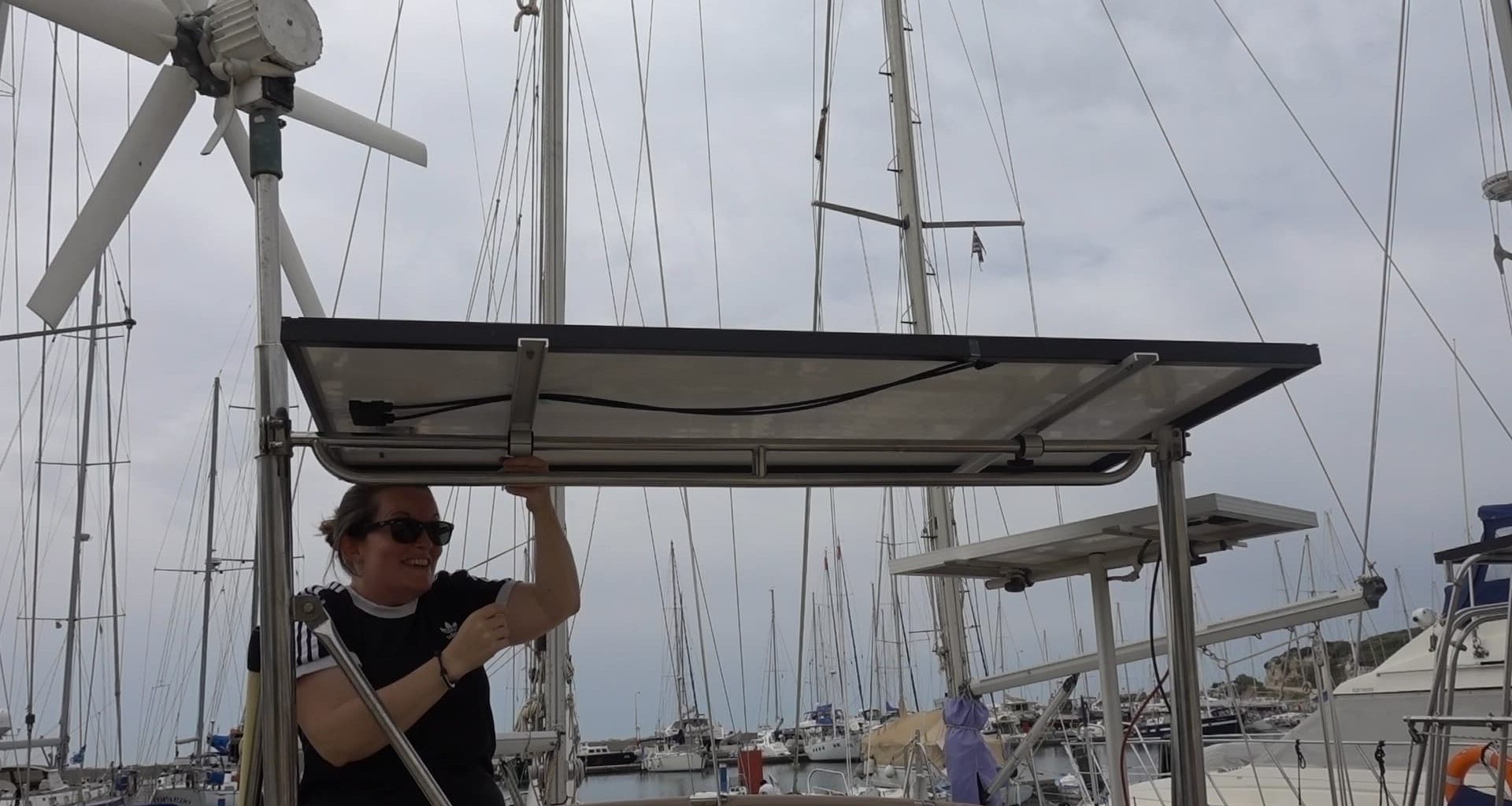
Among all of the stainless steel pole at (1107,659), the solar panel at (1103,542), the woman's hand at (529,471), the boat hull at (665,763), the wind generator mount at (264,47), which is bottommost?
the boat hull at (665,763)

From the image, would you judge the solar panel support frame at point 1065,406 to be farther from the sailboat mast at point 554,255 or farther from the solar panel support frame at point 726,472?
the sailboat mast at point 554,255

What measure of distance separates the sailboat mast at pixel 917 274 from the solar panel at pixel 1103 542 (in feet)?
17.7

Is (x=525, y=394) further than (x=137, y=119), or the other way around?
(x=137, y=119)

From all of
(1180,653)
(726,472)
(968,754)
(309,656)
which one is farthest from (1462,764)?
(309,656)

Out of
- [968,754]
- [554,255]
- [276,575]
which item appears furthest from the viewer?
[554,255]

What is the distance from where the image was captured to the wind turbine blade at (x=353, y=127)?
7.88 meters

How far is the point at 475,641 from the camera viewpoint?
105 inches

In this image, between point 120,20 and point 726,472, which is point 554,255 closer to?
point 120,20

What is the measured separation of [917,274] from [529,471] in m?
10.2

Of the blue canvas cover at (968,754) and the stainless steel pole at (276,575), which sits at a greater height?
the stainless steel pole at (276,575)

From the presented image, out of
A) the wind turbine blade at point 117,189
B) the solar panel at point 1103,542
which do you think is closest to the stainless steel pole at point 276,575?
the solar panel at point 1103,542

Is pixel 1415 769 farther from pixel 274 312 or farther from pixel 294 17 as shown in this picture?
pixel 294 17

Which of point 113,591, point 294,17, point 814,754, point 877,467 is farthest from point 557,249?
point 814,754

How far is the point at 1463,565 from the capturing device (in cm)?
366
